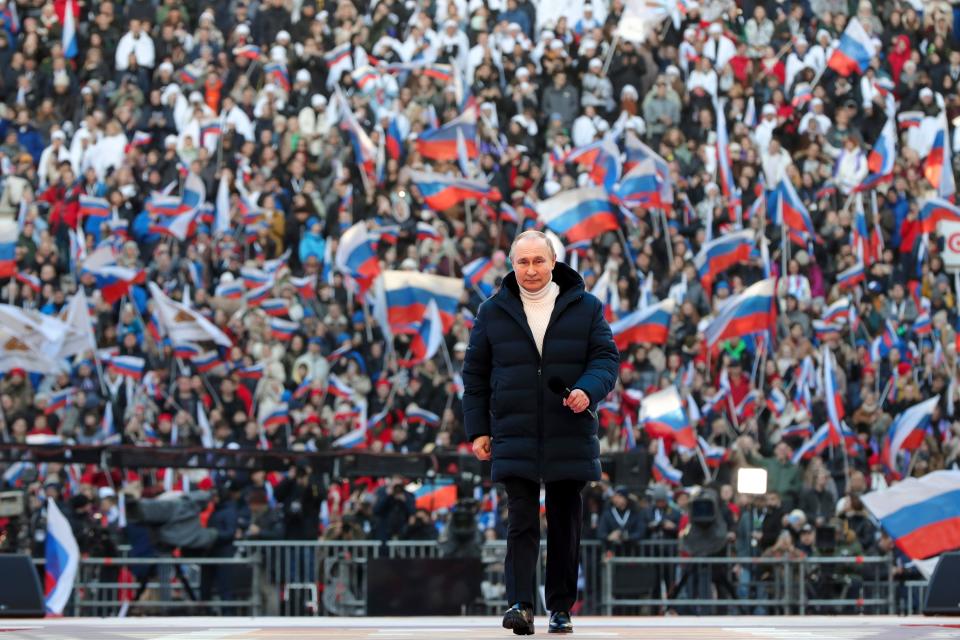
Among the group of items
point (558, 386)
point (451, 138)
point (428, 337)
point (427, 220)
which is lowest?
point (558, 386)

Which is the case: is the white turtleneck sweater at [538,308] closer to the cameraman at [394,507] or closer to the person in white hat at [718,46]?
the cameraman at [394,507]

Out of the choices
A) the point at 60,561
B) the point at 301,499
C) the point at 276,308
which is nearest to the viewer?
the point at 60,561

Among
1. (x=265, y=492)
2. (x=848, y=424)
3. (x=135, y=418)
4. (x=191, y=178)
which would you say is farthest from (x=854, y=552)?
(x=191, y=178)

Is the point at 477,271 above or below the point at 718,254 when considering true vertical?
below

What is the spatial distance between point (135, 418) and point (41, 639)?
12565 millimetres

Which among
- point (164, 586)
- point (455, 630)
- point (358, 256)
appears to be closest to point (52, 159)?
point (358, 256)

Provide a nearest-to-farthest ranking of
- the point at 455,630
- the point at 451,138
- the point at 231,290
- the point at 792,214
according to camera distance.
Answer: the point at 455,630
the point at 231,290
the point at 451,138
the point at 792,214

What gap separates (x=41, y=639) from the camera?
896 cm

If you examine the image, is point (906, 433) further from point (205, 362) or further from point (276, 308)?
point (205, 362)

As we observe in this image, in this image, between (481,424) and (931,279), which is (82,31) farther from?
(481,424)

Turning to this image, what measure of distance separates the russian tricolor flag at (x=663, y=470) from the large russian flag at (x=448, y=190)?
411cm

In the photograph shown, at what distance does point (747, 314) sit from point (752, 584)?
15.7 ft

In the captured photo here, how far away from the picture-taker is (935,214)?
2428 cm

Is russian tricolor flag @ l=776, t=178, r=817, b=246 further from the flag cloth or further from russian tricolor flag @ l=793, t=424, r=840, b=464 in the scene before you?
the flag cloth
